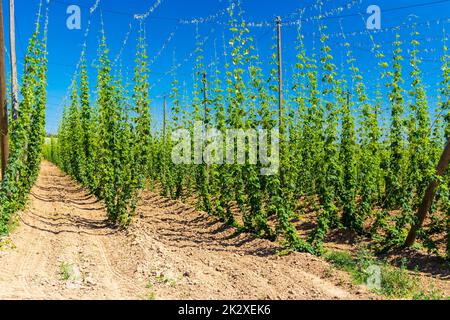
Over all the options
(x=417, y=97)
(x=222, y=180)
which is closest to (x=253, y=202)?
(x=222, y=180)

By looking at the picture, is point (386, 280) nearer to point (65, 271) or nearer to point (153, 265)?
point (153, 265)

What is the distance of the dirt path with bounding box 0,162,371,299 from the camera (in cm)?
525

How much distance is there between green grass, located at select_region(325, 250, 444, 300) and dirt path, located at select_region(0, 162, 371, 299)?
23 cm

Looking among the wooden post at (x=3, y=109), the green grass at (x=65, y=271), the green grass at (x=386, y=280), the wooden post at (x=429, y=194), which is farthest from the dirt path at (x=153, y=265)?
the wooden post at (x=429, y=194)

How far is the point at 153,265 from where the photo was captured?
20.5 ft

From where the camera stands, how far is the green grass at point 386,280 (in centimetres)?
532

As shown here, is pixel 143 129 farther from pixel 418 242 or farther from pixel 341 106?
pixel 418 242

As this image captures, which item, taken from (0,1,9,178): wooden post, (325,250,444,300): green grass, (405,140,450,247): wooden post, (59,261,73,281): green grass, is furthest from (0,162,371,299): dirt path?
(405,140,450,247): wooden post

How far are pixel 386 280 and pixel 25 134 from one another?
7.43 metres

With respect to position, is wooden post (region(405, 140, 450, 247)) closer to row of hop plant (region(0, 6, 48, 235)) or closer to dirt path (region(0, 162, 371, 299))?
dirt path (region(0, 162, 371, 299))

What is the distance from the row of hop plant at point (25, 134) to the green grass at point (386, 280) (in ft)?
20.0

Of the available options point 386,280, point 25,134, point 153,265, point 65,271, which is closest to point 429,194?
point 386,280

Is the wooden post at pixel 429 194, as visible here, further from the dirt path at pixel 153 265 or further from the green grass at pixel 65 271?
the green grass at pixel 65 271
